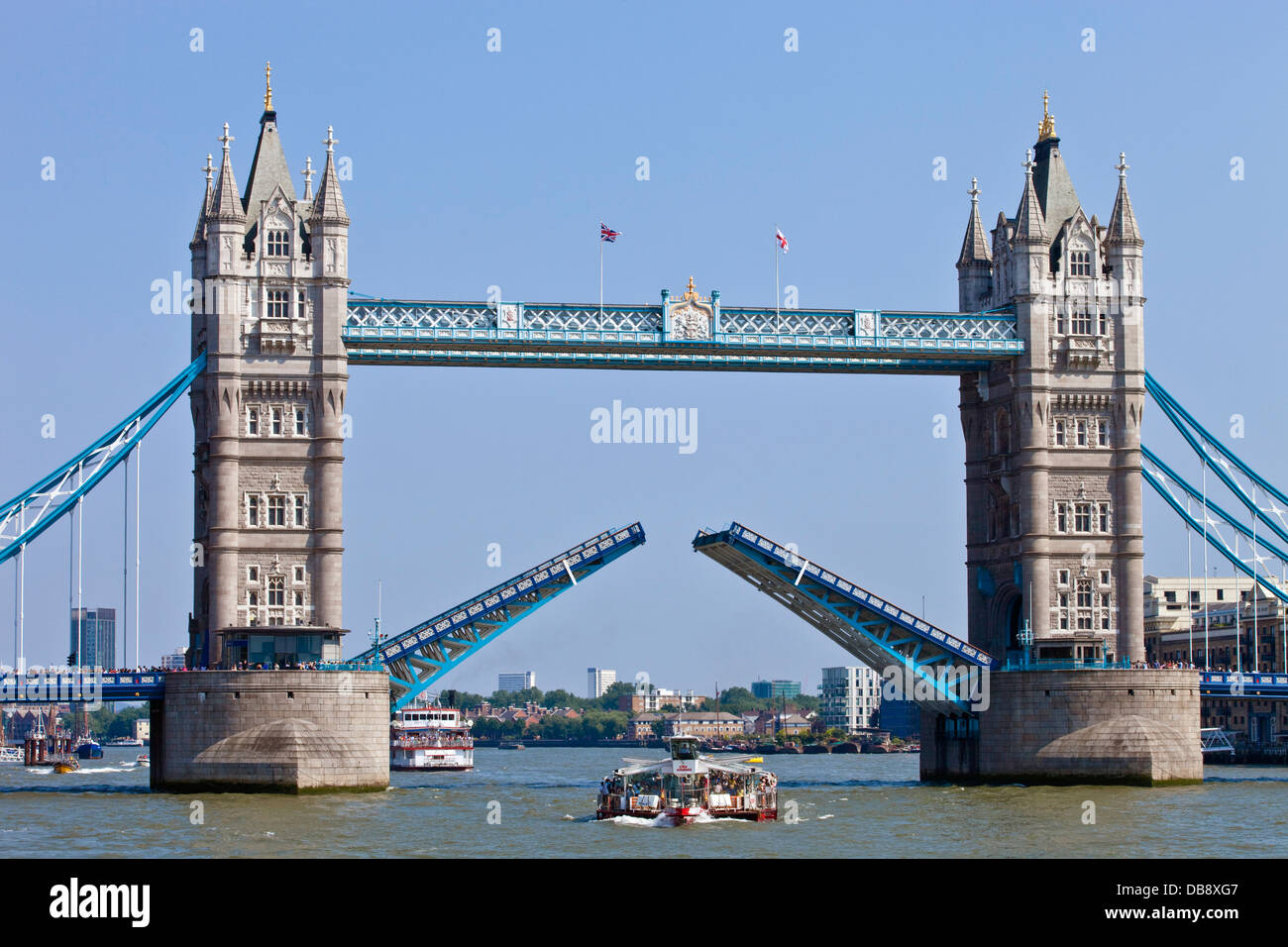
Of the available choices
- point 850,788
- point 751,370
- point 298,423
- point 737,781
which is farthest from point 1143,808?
point 298,423

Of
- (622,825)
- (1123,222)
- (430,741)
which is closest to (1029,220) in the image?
(1123,222)

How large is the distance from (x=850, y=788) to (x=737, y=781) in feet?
63.5

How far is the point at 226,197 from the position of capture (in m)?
70.2

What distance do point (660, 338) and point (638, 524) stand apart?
22.6ft

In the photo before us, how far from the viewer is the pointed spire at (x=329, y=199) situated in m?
70.8

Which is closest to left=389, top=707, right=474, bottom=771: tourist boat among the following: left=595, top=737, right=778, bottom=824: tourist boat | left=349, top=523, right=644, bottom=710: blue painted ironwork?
left=349, top=523, right=644, bottom=710: blue painted ironwork

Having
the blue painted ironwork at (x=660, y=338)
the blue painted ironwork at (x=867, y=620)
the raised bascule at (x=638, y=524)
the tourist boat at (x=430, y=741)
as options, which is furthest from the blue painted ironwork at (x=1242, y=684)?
the tourist boat at (x=430, y=741)

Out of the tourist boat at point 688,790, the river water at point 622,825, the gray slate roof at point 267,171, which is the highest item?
the gray slate roof at point 267,171

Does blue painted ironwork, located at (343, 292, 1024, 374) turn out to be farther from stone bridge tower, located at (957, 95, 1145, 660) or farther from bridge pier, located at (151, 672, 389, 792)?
bridge pier, located at (151, 672, 389, 792)

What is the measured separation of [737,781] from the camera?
5709 centimetres

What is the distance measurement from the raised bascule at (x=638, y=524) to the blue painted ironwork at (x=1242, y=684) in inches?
7.4

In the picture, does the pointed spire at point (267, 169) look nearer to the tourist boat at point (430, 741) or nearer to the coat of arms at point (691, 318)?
the coat of arms at point (691, 318)

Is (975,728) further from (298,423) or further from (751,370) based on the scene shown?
(298,423)

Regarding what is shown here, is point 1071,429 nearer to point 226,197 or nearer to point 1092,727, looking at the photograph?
point 1092,727
